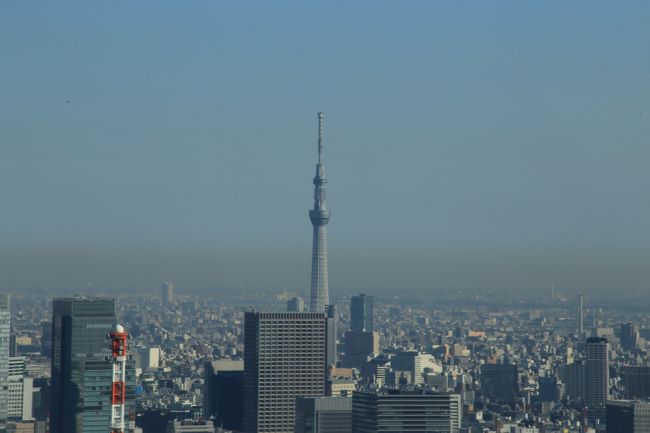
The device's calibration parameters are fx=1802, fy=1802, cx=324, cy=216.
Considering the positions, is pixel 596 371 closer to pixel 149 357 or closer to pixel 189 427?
pixel 149 357

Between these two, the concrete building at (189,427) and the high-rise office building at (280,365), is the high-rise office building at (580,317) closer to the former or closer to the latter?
the high-rise office building at (280,365)

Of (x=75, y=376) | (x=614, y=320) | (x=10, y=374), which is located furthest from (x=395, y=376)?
(x=75, y=376)

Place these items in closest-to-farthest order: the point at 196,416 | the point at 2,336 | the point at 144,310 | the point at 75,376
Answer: the point at 75,376 < the point at 2,336 < the point at 196,416 < the point at 144,310

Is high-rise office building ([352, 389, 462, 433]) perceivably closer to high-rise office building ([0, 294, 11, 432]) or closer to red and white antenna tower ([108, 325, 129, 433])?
high-rise office building ([0, 294, 11, 432])

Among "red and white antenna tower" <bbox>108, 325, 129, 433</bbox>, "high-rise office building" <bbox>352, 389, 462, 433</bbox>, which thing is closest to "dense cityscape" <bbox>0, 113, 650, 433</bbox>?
"high-rise office building" <bbox>352, 389, 462, 433</bbox>

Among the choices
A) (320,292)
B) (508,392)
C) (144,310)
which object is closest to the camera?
(144,310)

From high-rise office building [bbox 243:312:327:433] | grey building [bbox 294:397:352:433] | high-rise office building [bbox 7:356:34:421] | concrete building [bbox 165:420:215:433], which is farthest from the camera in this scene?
high-rise office building [bbox 243:312:327:433]

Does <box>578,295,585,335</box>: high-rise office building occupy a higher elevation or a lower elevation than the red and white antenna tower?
higher

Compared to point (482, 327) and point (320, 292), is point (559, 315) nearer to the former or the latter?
point (482, 327)
